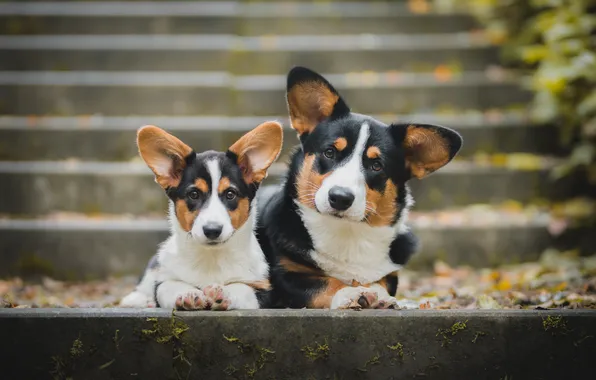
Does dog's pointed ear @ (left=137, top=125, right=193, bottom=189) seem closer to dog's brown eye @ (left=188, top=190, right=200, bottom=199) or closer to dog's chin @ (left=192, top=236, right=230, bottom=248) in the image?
dog's brown eye @ (left=188, top=190, right=200, bottom=199)

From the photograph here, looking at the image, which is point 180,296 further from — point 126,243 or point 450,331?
point 126,243

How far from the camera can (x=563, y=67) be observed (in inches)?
287

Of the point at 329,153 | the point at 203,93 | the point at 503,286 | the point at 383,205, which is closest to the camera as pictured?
the point at 329,153

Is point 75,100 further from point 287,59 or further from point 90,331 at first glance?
point 90,331

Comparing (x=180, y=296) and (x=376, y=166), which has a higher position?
(x=376, y=166)

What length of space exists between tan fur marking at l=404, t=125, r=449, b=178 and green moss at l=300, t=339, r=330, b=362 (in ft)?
3.93

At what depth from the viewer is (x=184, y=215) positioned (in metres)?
3.72

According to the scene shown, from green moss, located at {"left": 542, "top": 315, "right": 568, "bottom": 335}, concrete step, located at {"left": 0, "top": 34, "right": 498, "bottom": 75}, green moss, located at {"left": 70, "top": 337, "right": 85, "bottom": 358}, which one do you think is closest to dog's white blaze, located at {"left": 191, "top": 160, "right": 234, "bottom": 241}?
green moss, located at {"left": 70, "top": 337, "right": 85, "bottom": 358}

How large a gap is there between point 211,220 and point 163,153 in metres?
0.50

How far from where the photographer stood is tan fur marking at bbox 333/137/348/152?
12.6 feet

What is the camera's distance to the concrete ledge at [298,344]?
345cm

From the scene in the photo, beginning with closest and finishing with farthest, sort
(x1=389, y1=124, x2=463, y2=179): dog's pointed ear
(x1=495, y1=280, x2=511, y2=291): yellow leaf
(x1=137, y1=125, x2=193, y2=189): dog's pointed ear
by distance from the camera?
1. (x1=137, y1=125, x2=193, y2=189): dog's pointed ear
2. (x1=389, y1=124, x2=463, y2=179): dog's pointed ear
3. (x1=495, y1=280, x2=511, y2=291): yellow leaf

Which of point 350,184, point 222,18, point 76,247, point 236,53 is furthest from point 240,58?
point 350,184

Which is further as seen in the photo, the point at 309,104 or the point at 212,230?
the point at 309,104
